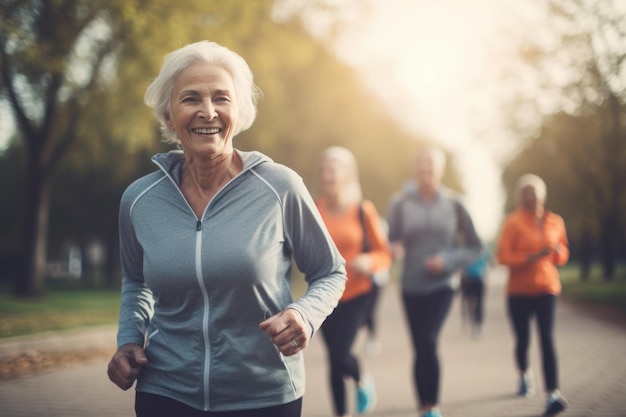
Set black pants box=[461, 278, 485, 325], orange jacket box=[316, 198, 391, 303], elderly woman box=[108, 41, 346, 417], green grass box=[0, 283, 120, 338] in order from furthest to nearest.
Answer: black pants box=[461, 278, 485, 325], green grass box=[0, 283, 120, 338], orange jacket box=[316, 198, 391, 303], elderly woman box=[108, 41, 346, 417]

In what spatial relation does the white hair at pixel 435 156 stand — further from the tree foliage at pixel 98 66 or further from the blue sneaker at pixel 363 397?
the tree foliage at pixel 98 66

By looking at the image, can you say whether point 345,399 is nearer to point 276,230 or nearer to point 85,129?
point 276,230

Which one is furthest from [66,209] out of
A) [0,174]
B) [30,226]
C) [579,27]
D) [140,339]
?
[140,339]

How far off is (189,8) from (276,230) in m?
14.7

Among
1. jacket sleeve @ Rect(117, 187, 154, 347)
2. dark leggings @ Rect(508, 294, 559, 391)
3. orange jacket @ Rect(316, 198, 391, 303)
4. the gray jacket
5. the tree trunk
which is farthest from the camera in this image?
the tree trunk

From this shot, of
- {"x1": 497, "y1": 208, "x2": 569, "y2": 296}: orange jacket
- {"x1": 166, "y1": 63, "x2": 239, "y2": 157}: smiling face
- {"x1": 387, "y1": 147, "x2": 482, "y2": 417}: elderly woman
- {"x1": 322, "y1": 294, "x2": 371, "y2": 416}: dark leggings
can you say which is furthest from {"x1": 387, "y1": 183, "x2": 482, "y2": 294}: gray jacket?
{"x1": 166, "y1": 63, "x2": 239, "y2": 157}: smiling face

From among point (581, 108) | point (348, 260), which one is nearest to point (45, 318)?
point (348, 260)

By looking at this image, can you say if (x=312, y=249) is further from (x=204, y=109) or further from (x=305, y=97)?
(x=305, y=97)

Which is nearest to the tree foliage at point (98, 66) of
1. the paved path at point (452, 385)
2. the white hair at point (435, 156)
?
the paved path at point (452, 385)

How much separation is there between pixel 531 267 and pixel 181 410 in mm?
5383

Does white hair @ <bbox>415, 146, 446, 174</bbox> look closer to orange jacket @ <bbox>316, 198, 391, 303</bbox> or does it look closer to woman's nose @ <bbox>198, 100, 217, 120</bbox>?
orange jacket @ <bbox>316, 198, 391, 303</bbox>

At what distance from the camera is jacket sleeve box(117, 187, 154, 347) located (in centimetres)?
262

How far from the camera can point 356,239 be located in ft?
20.0

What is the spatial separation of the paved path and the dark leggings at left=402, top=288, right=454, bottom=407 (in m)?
0.87
